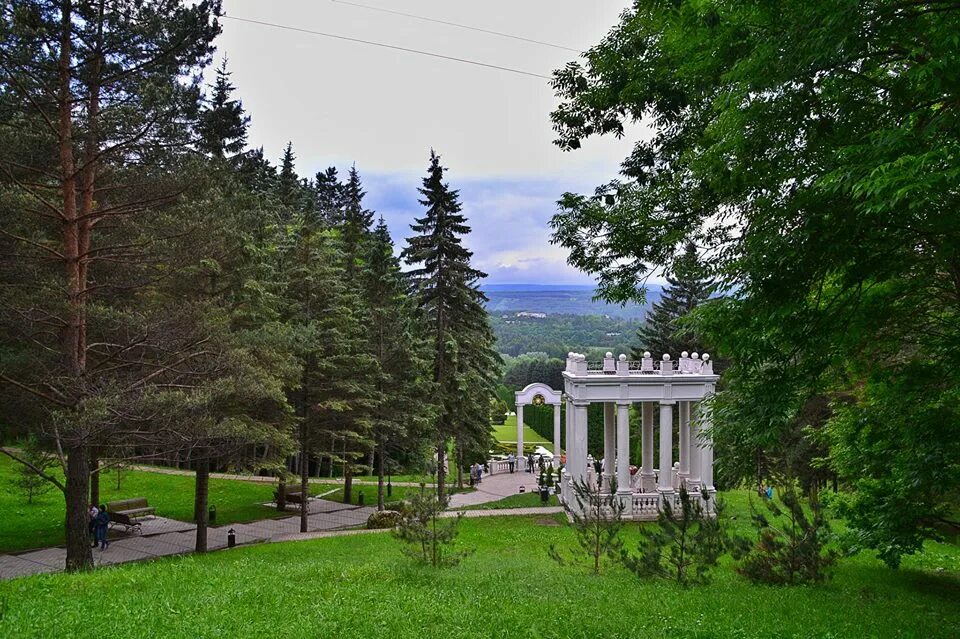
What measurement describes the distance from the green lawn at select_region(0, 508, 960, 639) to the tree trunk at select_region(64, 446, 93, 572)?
1448 mm

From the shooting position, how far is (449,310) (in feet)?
86.2

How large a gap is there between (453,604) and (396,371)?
18362 mm

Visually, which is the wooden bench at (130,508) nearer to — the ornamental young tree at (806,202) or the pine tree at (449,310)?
the pine tree at (449,310)

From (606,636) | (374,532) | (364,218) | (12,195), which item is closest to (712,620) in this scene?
(606,636)

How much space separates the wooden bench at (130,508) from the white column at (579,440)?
15192mm

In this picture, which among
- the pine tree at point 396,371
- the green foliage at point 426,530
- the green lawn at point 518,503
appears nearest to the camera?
the green foliage at point 426,530

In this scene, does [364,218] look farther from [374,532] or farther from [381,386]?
[374,532]

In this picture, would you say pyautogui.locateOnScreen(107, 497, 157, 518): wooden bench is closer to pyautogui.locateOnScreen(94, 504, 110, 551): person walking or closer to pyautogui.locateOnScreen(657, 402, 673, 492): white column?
pyautogui.locateOnScreen(94, 504, 110, 551): person walking

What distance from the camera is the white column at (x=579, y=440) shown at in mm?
24422

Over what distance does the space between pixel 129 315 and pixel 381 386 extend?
13194 millimetres

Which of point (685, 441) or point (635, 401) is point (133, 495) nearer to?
point (635, 401)

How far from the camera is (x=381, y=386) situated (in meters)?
25.5

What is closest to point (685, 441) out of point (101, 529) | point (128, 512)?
point (128, 512)

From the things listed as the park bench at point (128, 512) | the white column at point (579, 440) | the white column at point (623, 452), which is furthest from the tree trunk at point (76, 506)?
the white column at point (623, 452)
